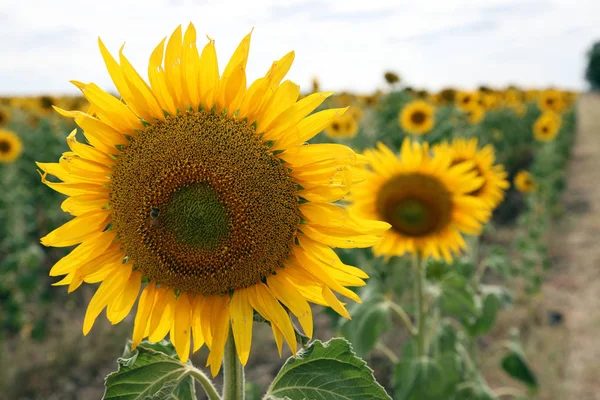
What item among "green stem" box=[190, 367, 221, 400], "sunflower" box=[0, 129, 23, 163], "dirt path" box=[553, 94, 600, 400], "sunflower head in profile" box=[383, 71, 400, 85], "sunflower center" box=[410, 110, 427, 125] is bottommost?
"dirt path" box=[553, 94, 600, 400]

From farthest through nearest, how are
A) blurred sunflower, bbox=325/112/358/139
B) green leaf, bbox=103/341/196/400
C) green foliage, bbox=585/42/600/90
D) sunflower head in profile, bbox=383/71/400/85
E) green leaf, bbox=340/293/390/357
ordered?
1. green foliage, bbox=585/42/600/90
2. sunflower head in profile, bbox=383/71/400/85
3. blurred sunflower, bbox=325/112/358/139
4. green leaf, bbox=340/293/390/357
5. green leaf, bbox=103/341/196/400

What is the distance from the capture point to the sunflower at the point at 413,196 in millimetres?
2974

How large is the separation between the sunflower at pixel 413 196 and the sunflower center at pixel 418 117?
14.9 feet

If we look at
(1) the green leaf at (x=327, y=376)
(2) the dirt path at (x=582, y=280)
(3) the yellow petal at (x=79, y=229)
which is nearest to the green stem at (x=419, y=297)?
(1) the green leaf at (x=327, y=376)

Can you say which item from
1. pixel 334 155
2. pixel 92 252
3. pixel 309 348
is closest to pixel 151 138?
pixel 92 252

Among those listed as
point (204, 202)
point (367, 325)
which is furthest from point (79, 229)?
point (367, 325)

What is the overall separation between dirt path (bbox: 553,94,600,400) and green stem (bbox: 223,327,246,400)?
431 cm

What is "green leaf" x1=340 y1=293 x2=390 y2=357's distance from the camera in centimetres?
284

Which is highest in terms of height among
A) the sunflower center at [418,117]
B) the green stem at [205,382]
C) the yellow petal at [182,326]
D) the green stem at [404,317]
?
→ the sunflower center at [418,117]

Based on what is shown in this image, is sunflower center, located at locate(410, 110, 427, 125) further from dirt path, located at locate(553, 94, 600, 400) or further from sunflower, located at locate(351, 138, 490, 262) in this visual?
sunflower, located at locate(351, 138, 490, 262)

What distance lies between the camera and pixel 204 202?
1.27 meters

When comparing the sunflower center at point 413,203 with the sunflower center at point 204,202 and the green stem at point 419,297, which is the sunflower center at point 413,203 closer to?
the green stem at point 419,297

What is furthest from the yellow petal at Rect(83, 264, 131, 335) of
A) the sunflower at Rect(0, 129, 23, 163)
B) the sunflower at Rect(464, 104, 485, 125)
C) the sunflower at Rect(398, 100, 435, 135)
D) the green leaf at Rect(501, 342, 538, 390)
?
the sunflower at Rect(464, 104, 485, 125)

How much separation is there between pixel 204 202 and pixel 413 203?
75.2 inches
